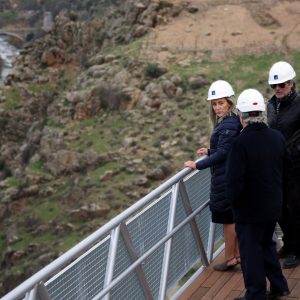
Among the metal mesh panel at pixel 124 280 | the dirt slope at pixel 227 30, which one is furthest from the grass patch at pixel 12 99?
the metal mesh panel at pixel 124 280

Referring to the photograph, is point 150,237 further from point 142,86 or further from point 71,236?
point 142,86

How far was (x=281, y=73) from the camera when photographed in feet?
17.8

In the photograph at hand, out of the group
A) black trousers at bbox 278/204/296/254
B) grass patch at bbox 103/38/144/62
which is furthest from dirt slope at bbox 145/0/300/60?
black trousers at bbox 278/204/296/254

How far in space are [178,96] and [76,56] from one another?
1182 centimetres

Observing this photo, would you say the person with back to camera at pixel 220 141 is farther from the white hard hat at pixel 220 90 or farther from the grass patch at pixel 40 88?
the grass patch at pixel 40 88

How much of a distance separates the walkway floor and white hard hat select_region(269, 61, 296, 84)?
183 centimetres

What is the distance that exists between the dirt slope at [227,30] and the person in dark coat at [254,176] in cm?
2375

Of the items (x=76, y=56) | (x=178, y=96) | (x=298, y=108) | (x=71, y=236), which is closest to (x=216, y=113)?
(x=298, y=108)

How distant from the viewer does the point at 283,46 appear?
27859 mm

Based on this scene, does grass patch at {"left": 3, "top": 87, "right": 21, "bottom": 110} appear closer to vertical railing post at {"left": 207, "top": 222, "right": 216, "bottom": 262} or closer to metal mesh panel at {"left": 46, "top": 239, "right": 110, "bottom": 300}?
vertical railing post at {"left": 207, "top": 222, "right": 216, "bottom": 262}

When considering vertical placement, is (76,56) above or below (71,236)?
above

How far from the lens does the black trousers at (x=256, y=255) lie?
15.9 ft

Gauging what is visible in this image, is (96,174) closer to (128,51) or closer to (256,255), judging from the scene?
(128,51)

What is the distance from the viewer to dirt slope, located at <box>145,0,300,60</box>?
2848 centimetres
